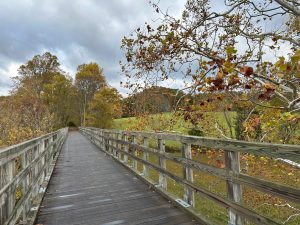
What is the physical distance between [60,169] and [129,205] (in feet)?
20.2

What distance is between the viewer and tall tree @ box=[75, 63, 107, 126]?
199ft

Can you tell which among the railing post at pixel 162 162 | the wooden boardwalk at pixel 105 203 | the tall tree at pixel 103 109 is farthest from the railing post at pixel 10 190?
the tall tree at pixel 103 109

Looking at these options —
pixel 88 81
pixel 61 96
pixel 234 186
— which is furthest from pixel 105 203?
pixel 61 96

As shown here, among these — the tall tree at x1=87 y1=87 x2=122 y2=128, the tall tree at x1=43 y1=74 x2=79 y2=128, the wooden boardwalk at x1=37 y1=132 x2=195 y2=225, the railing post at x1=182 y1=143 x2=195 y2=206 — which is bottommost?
the wooden boardwalk at x1=37 y1=132 x2=195 y2=225

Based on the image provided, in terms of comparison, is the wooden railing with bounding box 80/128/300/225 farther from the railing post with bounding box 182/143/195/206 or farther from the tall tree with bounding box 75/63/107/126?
the tall tree with bounding box 75/63/107/126

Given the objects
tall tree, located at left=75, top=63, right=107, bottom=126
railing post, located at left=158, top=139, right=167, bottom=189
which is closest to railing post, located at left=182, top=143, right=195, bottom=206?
railing post, located at left=158, top=139, right=167, bottom=189

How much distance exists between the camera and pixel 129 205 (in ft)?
20.7

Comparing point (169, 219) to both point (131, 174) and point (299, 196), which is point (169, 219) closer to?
point (299, 196)

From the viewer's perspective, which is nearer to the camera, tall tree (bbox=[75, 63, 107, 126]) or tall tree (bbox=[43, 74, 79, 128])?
tall tree (bbox=[75, 63, 107, 126])

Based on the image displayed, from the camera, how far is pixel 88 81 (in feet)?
202

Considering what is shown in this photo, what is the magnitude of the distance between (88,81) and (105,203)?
56.5 meters

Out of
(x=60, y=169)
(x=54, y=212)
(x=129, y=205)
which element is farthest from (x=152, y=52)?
(x=60, y=169)

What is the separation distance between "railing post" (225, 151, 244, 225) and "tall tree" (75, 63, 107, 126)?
5703cm

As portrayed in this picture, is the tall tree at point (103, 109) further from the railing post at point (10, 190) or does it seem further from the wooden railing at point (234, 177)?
the railing post at point (10, 190)
